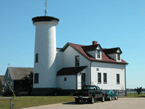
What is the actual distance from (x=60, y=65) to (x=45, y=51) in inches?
163

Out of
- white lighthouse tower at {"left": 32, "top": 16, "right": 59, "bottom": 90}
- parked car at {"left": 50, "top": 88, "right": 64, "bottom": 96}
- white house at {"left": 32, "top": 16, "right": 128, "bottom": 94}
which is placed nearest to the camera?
white house at {"left": 32, "top": 16, "right": 128, "bottom": 94}

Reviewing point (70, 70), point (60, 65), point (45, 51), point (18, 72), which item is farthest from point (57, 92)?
A: point (18, 72)

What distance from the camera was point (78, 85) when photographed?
1390 inches

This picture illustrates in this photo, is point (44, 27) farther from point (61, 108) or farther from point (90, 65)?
point (61, 108)

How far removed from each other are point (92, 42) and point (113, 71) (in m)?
6.83

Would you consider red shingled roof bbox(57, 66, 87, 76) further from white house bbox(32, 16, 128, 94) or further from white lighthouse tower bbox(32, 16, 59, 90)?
white lighthouse tower bbox(32, 16, 59, 90)

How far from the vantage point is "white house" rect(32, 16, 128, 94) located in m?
36.7

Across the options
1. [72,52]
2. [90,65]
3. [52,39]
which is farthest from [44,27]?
[90,65]

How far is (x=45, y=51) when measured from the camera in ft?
124

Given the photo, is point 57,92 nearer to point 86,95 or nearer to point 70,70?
point 70,70

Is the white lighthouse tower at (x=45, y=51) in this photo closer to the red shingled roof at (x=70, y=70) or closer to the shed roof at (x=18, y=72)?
the red shingled roof at (x=70, y=70)

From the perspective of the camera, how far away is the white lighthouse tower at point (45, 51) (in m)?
37.9

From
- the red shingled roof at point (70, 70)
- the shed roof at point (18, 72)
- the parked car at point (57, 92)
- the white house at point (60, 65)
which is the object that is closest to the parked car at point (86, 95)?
the red shingled roof at point (70, 70)

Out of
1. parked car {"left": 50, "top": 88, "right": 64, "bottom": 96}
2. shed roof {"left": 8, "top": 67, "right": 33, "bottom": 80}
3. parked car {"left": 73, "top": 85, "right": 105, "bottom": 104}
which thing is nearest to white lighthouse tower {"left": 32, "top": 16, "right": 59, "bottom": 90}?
parked car {"left": 50, "top": 88, "right": 64, "bottom": 96}
